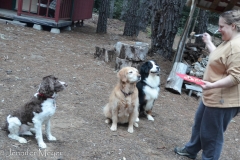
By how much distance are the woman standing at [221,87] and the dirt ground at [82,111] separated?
81cm

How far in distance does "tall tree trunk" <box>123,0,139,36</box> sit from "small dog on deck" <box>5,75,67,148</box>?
10.7 meters

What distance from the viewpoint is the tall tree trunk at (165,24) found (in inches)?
357

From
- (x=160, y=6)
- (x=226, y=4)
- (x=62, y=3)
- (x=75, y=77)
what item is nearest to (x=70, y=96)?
(x=75, y=77)

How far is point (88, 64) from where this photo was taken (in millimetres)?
8039

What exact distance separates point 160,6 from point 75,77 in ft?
13.3

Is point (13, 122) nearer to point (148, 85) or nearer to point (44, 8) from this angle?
point (148, 85)

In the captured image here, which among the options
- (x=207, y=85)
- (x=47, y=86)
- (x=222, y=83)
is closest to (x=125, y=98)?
(x=47, y=86)

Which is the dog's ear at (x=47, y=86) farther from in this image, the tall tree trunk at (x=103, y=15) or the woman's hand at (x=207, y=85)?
the tall tree trunk at (x=103, y=15)

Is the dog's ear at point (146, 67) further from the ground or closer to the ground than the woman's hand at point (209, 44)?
closer to the ground

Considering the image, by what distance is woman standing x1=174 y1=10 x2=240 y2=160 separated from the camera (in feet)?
10.1

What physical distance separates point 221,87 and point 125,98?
171 cm

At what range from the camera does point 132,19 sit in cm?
1383

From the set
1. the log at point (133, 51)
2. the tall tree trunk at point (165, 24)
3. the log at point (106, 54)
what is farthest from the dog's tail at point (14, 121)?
the tall tree trunk at point (165, 24)

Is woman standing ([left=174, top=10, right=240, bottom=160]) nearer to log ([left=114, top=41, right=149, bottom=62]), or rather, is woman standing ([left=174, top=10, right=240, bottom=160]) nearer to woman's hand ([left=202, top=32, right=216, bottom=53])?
woman's hand ([left=202, top=32, right=216, bottom=53])
